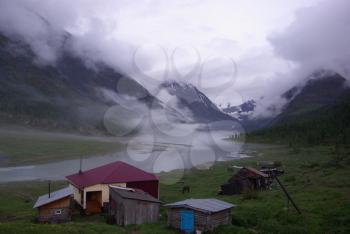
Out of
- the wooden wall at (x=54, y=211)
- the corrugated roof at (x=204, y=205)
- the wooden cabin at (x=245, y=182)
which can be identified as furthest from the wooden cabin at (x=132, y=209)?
the wooden cabin at (x=245, y=182)

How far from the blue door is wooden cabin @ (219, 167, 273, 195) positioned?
20.0 metres

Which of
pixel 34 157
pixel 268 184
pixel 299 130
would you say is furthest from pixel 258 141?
pixel 268 184

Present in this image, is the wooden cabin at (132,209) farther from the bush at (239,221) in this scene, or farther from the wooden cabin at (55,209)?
the bush at (239,221)

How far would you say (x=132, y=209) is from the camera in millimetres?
36719

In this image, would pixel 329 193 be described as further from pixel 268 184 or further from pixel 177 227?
pixel 177 227

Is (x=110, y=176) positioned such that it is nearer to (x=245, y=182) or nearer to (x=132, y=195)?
(x=132, y=195)

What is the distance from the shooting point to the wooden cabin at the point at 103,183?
141ft

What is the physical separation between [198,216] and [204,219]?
1.89 ft

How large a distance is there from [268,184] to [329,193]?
14.9 metres

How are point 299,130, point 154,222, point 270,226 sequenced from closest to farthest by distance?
point 270,226
point 154,222
point 299,130

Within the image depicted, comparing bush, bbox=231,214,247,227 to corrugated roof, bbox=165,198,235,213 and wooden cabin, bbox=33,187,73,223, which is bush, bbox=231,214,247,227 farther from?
wooden cabin, bbox=33,187,73,223

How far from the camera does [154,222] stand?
37.3 metres

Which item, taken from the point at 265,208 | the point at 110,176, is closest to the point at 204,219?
the point at 265,208

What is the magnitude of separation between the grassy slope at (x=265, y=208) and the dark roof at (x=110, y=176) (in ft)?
13.5
